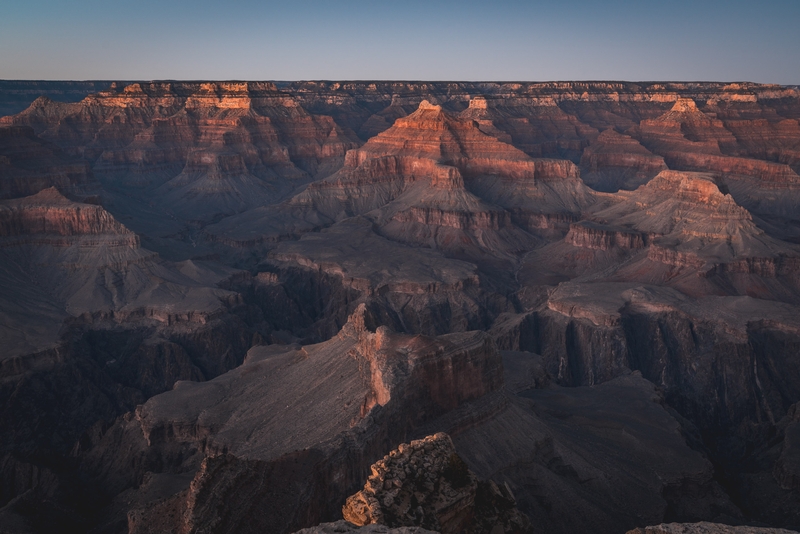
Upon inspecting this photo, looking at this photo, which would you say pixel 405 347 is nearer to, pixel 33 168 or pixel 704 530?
pixel 704 530

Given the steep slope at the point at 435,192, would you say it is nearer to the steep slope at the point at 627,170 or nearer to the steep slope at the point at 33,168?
the steep slope at the point at 33,168

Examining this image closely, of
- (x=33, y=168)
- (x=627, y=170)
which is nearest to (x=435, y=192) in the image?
(x=627, y=170)

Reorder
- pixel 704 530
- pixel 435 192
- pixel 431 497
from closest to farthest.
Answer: pixel 704 530 → pixel 431 497 → pixel 435 192

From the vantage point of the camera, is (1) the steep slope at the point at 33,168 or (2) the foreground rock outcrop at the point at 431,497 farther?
(1) the steep slope at the point at 33,168

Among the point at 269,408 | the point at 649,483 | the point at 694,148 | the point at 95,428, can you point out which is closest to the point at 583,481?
the point at 649,483

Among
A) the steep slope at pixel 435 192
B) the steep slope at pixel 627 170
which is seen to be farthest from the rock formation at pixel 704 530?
the steep slope at pixel 627 170

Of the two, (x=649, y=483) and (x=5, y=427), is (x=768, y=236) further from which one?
(x=5, y=427)

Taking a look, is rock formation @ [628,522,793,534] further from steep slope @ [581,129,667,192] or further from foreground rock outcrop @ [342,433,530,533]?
steep slope @ [581,129,667,192]

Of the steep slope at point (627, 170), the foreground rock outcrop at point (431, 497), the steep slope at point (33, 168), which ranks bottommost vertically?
the steep slope at point (627, 170)

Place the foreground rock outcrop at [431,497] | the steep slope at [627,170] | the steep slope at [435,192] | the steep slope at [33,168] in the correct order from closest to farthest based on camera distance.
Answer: the foreground rock outcrop at [431,497] → the steep slope at [33,168] → the steep slope at [435,192] → the steep slope at [627,170]
